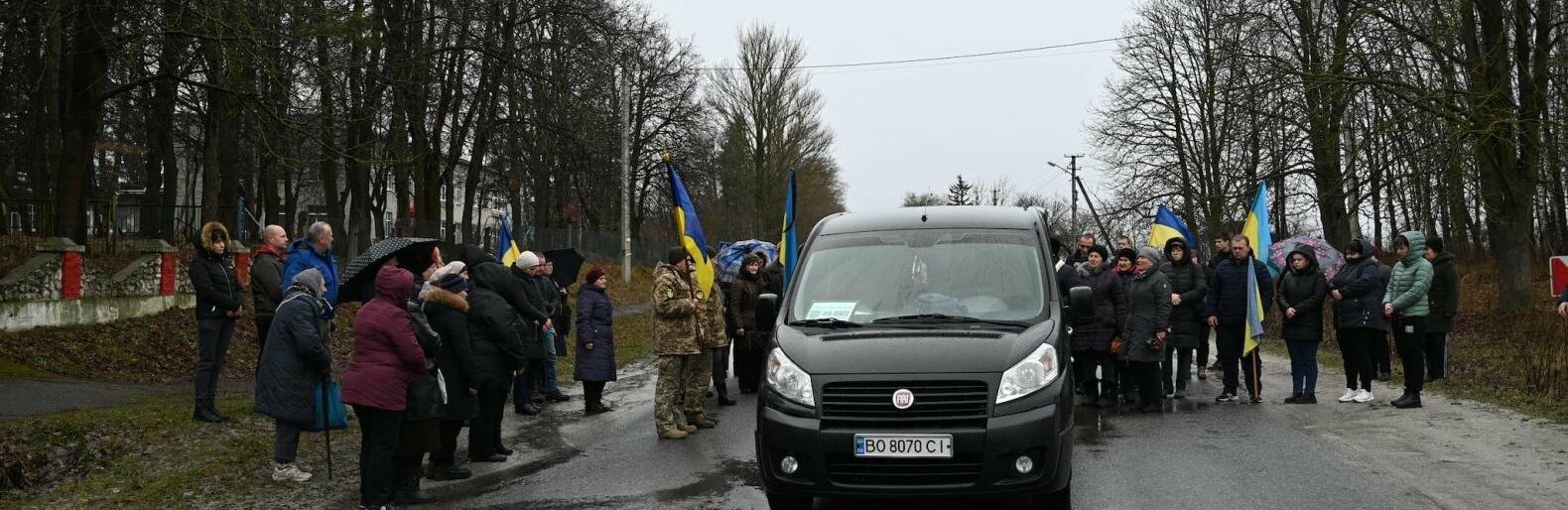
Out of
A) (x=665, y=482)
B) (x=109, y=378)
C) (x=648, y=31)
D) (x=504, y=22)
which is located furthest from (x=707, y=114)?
(x=665, y=482)

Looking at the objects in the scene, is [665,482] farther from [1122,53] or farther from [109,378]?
[1122,53]

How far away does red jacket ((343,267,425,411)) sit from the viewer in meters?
7.00

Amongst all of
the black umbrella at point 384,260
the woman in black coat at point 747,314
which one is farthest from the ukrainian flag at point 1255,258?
the black umbrella at point 384,260

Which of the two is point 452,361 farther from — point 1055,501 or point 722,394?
→ point 722,394

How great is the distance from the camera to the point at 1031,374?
253 inches

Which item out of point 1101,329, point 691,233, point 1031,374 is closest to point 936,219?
point 1031,374

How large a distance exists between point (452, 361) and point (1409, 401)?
8521mm

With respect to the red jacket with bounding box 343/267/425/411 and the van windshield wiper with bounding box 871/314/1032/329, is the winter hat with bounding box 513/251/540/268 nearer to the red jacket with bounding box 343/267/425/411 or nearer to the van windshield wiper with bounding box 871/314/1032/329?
the red jacket with bounding box 343/267/425/411

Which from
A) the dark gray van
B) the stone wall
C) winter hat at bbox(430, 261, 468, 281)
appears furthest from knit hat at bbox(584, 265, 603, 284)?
the stone wall

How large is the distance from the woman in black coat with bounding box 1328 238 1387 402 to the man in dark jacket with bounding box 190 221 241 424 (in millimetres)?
10022

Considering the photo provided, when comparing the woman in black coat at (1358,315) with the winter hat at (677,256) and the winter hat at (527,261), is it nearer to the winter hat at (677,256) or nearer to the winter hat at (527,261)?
the winter hat at (677,256)

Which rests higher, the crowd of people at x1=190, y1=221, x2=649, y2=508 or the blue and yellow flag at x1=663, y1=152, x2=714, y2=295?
the blue and yellow flag at x1=663, y1=152, x2=714, y2=295

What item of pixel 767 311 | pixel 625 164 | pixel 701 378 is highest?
pixel 625 164

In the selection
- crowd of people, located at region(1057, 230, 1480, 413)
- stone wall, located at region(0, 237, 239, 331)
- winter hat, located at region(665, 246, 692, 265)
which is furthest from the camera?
stone wall, located at region(0, 237, 239, 331)
